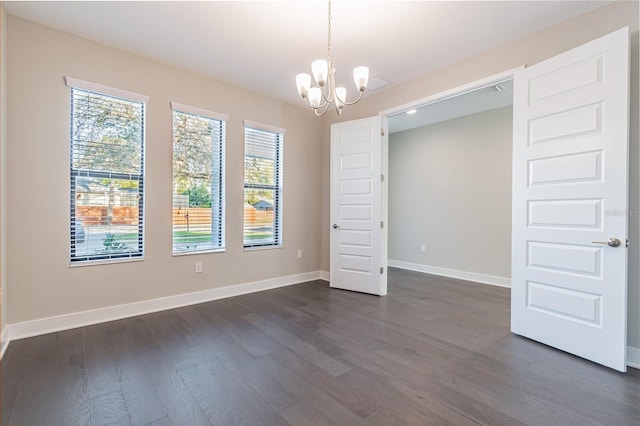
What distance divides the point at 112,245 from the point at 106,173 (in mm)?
763

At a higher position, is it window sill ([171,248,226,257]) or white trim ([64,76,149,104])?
white trim ([64,76,149,104])

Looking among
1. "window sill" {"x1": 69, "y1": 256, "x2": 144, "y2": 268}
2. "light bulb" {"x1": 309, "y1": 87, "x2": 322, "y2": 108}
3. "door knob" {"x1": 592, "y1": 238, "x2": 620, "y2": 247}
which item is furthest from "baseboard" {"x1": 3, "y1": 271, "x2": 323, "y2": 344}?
"door knob" {"x1": 592, "y1": 238, "x2": 620, "y2": 247}

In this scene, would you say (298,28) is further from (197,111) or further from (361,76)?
(197,111)

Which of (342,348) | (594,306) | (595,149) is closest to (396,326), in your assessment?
(342,348)

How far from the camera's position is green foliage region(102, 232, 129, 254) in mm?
3020

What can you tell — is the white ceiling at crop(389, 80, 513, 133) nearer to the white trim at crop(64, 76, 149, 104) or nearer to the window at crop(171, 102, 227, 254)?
the window at crop(171, 102, 227, 254)

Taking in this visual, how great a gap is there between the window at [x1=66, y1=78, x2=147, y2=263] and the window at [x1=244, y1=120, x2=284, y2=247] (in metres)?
1.31

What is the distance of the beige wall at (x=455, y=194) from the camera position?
15.1 feet

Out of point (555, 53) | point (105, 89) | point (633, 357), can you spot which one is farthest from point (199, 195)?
point (633, 357)

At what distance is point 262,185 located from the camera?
426 cm

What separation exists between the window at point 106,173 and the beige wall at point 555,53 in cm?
323

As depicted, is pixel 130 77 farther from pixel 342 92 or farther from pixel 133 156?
pixel 342 92

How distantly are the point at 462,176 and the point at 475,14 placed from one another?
3.03 metres

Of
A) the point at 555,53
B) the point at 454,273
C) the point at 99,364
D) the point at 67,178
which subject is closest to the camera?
the point at 99,364
